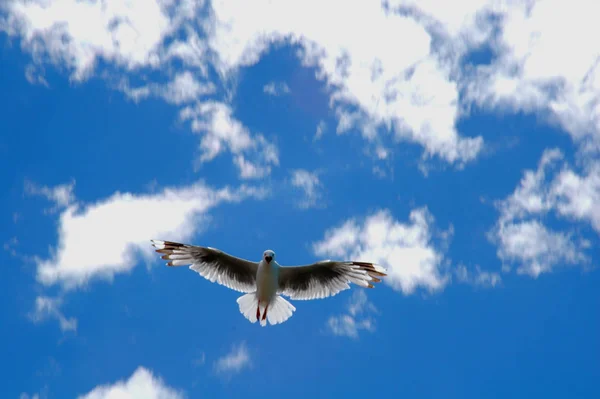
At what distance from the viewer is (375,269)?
56.9 ft

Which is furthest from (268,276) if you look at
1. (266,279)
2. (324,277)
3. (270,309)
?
(324,277)

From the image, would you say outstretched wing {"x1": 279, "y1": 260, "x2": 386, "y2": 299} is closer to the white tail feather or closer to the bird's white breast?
the bird's white breast

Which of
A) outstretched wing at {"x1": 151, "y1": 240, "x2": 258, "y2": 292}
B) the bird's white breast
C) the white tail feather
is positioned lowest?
the white tail feather

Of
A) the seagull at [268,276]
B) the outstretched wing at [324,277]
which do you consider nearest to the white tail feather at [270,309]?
the seagull at [268,276]

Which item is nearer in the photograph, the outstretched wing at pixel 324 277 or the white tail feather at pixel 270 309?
the outstretched wing at pixel 324 277

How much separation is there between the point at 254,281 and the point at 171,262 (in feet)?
7.30

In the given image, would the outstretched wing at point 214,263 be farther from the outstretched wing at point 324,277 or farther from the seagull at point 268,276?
the outstretched wing at point 324,277

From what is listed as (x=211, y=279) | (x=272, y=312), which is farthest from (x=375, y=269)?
(x=211, y=279)

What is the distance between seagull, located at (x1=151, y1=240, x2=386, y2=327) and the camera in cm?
1753

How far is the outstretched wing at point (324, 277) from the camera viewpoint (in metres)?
17.4

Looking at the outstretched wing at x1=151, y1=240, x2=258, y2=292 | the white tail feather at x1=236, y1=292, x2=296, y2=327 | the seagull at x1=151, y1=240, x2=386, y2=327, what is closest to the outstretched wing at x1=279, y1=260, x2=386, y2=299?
the seagull at x1=151, y1=240, x2=386, y2=327

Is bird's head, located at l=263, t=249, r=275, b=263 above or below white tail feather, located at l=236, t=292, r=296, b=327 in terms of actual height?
above

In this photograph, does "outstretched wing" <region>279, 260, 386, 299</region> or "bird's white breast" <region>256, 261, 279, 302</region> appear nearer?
"outstretched wing" <region>279, 260, 386, 299</region>

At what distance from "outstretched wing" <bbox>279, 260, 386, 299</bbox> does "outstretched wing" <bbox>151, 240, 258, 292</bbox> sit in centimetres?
91
